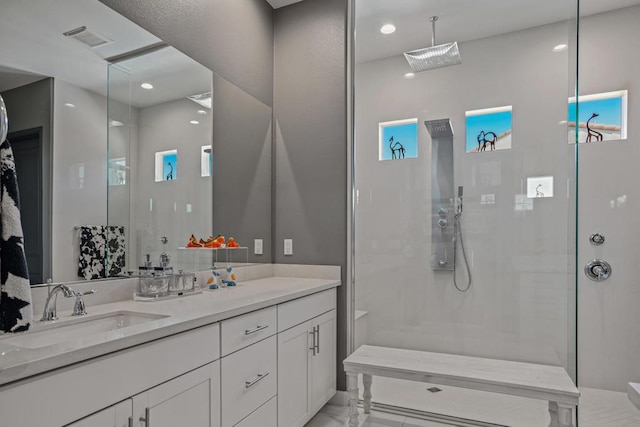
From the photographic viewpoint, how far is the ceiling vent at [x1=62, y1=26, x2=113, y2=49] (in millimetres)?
1571

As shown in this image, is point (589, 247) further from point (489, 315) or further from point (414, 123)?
point (414, 123)

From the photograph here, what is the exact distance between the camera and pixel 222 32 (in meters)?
Result: 2.50

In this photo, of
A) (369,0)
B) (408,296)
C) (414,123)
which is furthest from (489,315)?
(369,0)

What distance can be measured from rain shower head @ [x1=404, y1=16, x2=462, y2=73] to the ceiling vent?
185cm

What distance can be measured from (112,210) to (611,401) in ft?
10.9

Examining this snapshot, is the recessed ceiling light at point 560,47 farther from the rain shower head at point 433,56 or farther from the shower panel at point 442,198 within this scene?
the shower panel at point 442,198

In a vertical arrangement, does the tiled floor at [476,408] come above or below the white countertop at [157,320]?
below

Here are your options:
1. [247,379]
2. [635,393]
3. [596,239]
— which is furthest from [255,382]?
[596,239]

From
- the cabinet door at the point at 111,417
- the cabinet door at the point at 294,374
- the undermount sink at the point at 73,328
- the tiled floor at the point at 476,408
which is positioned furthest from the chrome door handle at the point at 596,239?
the cabinet door at the point at 111,417

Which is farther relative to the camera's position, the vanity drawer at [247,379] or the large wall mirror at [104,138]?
the vanity drawer at [247,379]

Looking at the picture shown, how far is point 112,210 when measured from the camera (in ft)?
5.62

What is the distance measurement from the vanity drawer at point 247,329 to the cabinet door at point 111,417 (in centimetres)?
45

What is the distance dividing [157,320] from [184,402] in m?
0.29

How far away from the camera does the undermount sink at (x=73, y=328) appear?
3.85 ft
